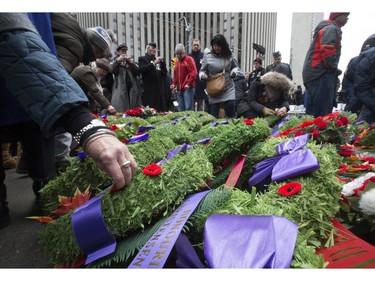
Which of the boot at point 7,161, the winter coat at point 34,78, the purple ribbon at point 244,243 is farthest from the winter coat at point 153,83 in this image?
the purple ribbon at point 244,243

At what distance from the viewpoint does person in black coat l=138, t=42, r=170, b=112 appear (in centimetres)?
Answer: 586

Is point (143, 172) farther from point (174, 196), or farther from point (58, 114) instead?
point (58, 114)

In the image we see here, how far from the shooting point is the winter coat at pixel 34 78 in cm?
100

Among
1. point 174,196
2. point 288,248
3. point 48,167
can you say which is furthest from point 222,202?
point 48,167

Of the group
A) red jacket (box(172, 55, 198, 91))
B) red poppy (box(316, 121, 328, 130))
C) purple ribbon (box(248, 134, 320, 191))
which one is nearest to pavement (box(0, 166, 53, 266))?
purple ribbon (box(248, 134, 320, 191))

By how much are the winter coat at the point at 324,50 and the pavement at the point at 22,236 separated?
3497mm

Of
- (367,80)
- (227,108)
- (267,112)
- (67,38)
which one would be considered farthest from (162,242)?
(227,108)

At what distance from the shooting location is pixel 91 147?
924 mm

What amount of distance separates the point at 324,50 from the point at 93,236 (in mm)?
3604

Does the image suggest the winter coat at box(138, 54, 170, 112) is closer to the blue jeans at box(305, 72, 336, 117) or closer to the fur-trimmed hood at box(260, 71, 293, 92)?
the fur-trimmed hood at box(260, 71, 293, 92)

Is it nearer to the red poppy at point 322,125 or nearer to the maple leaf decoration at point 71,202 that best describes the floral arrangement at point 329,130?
the red poppy at point 322,125

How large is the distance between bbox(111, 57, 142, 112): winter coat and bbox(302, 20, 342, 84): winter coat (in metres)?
3.36

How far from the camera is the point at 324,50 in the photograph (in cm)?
347

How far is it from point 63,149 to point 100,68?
10.7 feet
